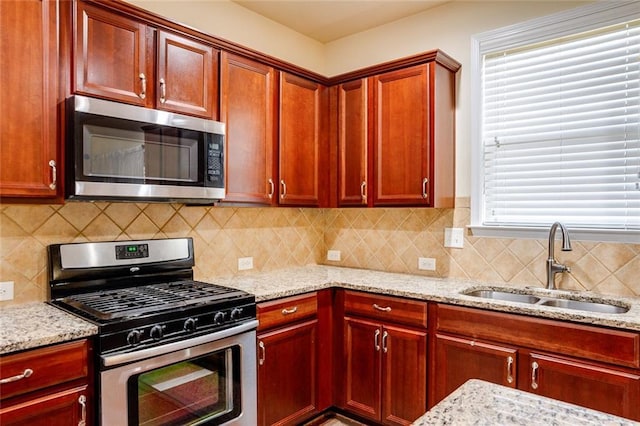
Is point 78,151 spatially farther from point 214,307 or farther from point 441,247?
point 441,247

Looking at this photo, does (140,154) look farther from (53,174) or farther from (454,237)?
(454,237)

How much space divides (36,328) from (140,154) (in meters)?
0.84

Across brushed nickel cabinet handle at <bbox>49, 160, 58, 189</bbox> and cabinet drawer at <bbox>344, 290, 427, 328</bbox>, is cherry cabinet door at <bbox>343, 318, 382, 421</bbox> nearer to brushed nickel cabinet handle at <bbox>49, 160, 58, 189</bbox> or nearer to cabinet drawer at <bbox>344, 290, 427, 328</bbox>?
cabinet drawer at <bbox>344, 290, 427, 328</bbox>

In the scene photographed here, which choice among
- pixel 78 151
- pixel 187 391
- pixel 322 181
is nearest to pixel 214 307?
pixel 187 391

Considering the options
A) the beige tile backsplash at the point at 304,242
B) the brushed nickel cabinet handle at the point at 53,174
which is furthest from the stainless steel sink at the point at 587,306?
the brushed nickel cabinet handle at the point at 53,174

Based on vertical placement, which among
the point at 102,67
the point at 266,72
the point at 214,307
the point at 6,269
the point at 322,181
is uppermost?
the point at 266,72

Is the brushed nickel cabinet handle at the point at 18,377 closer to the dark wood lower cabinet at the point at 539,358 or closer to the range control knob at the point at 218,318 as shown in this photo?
the range control knob at the point at 218,318

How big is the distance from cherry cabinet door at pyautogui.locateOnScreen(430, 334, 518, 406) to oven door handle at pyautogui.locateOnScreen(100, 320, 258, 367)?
3.26 feet

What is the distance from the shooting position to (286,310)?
2.39 metres

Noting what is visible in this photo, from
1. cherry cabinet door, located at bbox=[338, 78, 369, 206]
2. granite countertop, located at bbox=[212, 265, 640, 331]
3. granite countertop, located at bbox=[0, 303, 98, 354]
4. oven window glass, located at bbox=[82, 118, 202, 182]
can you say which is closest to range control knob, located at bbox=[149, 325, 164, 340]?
granite countertop, located at bbox=[0, 303, 98, 354]

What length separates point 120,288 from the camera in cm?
226

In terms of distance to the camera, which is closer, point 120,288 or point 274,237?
point 120,288

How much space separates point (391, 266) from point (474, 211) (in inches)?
27.7

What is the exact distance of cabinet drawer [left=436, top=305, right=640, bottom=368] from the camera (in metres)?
1.77
